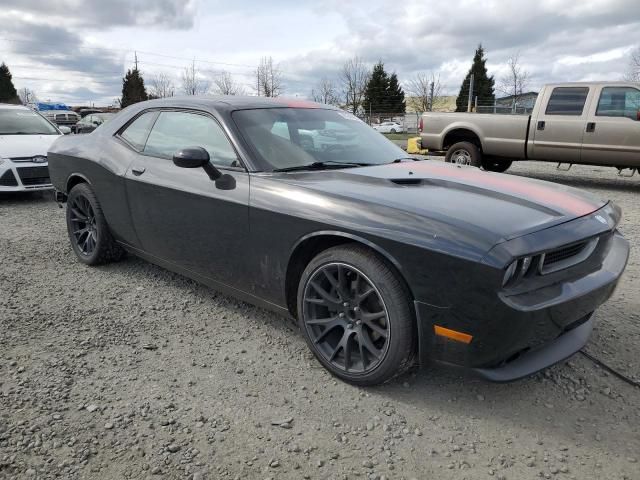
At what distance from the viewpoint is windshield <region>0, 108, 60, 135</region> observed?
8281 millimetres

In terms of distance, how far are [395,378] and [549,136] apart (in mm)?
7815

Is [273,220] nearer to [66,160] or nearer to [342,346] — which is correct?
[342,346]

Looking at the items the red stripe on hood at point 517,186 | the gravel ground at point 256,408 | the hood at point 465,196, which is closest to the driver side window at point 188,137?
the hood at point 465,196

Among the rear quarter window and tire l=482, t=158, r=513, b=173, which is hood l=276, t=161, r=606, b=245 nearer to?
the rear quarter window

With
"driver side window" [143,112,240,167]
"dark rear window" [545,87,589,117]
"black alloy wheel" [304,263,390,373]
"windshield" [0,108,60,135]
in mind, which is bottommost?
"black alloy wheel" [304,263,390,373]

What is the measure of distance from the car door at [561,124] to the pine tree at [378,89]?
137 ft

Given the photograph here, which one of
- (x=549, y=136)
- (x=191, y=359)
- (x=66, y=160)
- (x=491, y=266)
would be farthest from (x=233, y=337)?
(x=549, y=136)

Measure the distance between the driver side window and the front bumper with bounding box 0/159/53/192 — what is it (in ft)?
14.7

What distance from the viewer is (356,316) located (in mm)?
2588

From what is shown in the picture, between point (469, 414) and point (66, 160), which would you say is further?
point (66, 160)

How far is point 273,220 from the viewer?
2.81 m

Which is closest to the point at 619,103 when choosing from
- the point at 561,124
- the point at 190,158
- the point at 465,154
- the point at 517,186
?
the point at 561,124

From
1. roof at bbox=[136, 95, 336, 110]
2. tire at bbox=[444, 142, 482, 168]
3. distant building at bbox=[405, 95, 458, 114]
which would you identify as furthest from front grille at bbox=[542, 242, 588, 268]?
distant building at bbox=[405, 95, 458, 114]

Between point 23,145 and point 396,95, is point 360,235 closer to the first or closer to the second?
point 23,145
